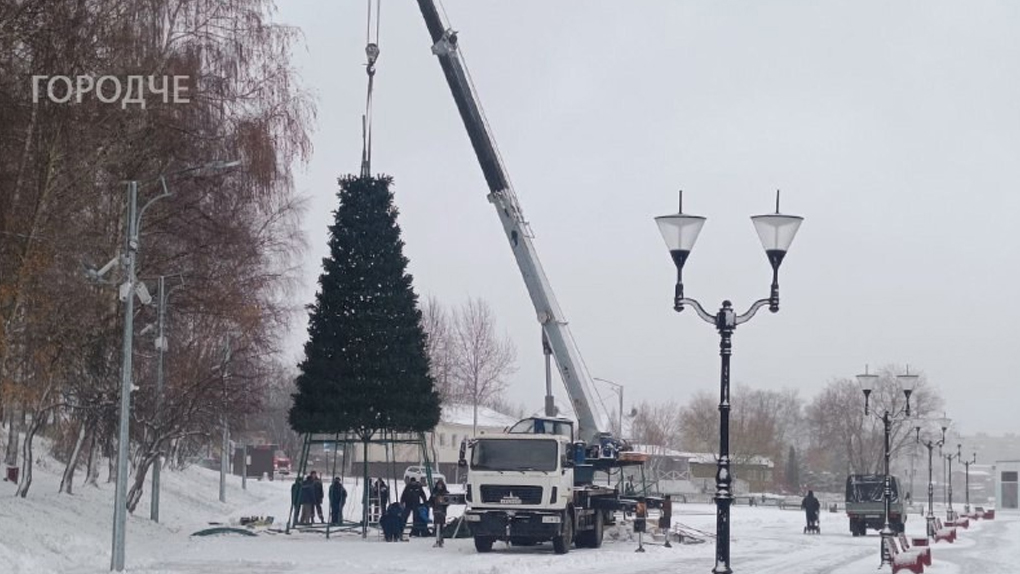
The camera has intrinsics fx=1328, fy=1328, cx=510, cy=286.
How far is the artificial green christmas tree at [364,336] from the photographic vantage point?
34.9m

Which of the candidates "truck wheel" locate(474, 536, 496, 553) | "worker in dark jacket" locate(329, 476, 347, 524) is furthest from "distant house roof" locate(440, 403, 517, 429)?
"truck wheel" locate(474, 536, 496, 553)

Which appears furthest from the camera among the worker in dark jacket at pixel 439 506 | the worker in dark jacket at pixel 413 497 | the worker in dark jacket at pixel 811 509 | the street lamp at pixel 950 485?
the street lamp at pixel 950 485

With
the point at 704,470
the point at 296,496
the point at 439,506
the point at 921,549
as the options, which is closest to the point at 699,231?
the point at 921,549

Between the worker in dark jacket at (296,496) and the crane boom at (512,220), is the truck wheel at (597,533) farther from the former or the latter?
the worker in dark jacket at (296,496)

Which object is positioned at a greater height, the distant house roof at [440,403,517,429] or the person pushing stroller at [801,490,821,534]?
the distant house roof at [440,403,517,429]

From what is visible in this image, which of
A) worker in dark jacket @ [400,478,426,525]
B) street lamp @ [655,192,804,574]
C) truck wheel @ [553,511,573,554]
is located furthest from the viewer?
worker in dark jacket @ [400,478,426,525]

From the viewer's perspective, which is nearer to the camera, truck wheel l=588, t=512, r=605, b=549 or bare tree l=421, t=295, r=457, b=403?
truck wheel l=588, t=512, r=605, b=549

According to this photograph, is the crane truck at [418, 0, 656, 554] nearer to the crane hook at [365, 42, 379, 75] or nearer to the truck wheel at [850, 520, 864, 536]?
the crane hook at [365, 42, 379, 75]

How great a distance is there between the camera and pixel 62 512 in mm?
31109

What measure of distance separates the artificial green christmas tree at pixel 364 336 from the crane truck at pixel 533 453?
13.3 ft

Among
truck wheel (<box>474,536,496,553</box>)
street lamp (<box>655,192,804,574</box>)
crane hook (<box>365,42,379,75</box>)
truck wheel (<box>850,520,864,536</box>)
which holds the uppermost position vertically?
crane hook (<box>365,42,379,75</box>)

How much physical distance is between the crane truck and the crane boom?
1.0 inches

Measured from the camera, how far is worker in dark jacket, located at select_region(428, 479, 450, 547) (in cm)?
3186

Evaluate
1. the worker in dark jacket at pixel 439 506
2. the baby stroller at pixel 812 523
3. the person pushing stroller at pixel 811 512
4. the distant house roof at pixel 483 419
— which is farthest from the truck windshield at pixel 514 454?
the distant house roof at pixel 483 419
